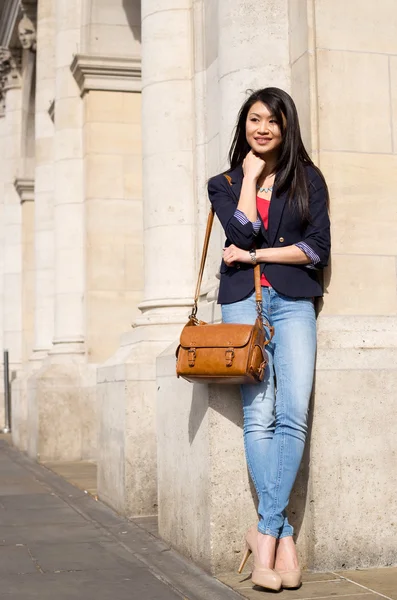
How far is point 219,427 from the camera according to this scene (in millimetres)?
5684

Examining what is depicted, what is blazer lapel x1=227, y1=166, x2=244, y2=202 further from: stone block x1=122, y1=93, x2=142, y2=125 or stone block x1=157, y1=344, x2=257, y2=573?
stone block x1=122, y1=93, x2=142, y2=125

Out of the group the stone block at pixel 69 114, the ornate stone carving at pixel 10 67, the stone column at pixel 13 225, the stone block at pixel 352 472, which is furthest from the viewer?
the stone column at pixel 13 225

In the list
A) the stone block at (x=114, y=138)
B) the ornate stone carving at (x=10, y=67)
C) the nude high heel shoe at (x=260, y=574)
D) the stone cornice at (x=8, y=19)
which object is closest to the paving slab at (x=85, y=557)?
the nude high heel shoe at (x=260, y=574)

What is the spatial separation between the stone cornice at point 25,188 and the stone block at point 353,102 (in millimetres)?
14393

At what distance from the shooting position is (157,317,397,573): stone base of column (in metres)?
5.59

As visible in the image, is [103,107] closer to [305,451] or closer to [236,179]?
[236,179]

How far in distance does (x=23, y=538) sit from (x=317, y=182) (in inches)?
134

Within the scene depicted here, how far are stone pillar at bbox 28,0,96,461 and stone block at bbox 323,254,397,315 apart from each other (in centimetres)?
740

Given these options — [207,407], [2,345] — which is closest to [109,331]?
[207,407]

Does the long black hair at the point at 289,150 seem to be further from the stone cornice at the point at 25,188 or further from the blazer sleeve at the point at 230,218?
the stone cornice at the point at 25,188

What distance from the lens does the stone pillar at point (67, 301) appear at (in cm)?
1309

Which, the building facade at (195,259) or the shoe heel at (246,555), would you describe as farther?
the building facade at (195,259)

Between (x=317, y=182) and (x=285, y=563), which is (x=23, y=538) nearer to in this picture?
(x=285, y=563)

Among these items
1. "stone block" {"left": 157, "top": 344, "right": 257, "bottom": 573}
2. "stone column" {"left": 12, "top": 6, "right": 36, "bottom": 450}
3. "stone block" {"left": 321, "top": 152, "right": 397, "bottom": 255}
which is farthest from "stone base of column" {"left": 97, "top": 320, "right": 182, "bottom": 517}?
"stone column" {"left": 12, "top": 6, "right": 36, "bottom": 450}
